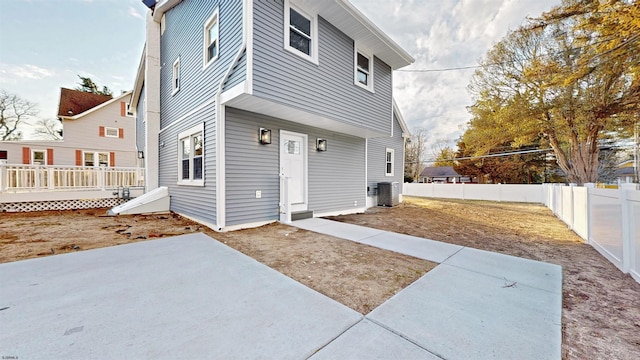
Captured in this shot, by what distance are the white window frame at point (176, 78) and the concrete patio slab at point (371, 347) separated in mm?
8044

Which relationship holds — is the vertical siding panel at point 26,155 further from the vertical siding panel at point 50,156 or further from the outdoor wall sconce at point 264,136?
the outdoor wall sconce at point 264,136

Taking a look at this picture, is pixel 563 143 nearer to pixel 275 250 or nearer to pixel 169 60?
pixel 275 250

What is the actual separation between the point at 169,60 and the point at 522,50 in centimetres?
1620

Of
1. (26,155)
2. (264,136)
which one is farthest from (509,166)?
(26,155)

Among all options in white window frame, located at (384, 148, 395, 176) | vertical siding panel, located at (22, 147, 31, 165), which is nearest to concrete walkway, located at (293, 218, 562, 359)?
white window frame, located at (384, 148, 395, 176)

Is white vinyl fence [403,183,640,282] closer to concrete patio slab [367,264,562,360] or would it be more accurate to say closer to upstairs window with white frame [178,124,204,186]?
concrete patio slab [367,264,562,360]

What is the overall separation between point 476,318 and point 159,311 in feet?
8.47

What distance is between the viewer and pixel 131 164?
1551 centimetres

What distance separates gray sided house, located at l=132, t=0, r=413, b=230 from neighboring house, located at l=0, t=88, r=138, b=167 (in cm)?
976

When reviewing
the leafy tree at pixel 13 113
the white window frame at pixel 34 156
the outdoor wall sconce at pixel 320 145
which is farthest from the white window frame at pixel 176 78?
the leafy tree at pixel 13 113

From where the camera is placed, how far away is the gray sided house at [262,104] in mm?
4789

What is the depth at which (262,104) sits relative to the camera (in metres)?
4.82

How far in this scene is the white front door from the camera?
6.00 meters

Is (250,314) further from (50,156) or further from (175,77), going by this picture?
(50,156)
